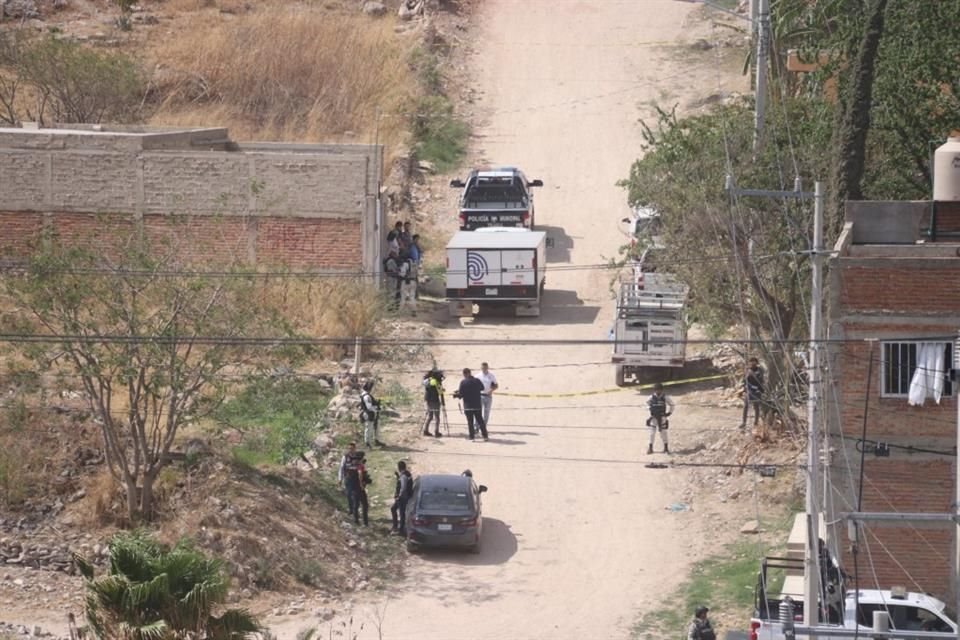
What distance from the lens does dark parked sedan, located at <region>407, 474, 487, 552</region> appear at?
29.1 meters

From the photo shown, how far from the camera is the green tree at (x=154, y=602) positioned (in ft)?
64.7

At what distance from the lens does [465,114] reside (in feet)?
198

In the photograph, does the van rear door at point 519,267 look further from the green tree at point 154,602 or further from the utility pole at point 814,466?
the green tree at point 154,602

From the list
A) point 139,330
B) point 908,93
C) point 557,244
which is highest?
point 908,93

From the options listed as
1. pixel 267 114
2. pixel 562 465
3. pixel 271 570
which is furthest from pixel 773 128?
pixel 267 114

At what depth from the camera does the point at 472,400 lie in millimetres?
34031

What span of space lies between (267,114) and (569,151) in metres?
11.4

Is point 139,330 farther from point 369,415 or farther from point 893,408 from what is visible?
point 893,408

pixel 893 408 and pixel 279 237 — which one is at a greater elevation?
pixel 279 237

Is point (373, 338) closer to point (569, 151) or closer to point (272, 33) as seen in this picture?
point (569, 151)

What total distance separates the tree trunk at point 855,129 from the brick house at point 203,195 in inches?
572

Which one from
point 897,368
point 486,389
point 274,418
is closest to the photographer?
point 897,368

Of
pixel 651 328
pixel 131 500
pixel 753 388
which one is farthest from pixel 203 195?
pixel 753 388

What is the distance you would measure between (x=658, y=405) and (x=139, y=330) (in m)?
9.62
